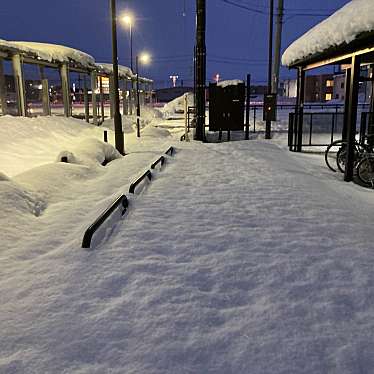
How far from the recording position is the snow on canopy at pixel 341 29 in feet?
20.5

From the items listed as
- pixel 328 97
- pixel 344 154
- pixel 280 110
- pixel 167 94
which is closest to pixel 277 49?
pixel 344 154

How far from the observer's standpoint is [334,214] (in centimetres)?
561

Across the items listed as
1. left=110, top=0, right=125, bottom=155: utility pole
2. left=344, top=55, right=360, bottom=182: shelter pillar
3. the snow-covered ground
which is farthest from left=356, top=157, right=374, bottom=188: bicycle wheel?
left=110, top=0, right=125, bottom=155: utility pole

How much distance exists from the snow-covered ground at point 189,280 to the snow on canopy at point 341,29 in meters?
2.79

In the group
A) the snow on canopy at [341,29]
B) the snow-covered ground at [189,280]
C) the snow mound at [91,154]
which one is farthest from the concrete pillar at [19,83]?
the snow on canopy at [341,29]

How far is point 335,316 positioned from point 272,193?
3.96 metres

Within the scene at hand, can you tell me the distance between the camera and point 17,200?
5.61 meters

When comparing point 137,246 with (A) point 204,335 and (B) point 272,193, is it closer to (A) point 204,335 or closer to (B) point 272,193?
(A) point 204,335

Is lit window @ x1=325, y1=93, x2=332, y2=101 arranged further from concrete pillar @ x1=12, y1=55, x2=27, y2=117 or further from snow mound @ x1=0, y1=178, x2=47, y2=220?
snow mound @ x1=0, y1=178, x2=47, y2=220

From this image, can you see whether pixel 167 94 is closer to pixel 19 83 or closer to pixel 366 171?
pixel 19 83

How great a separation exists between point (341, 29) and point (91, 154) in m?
6.59

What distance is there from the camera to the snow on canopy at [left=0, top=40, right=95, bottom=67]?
14.0m

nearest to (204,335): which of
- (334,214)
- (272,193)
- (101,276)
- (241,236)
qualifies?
(101,276)

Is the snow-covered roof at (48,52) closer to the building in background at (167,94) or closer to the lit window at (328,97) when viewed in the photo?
the lit window at (328,97)
